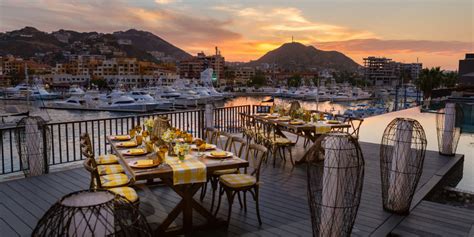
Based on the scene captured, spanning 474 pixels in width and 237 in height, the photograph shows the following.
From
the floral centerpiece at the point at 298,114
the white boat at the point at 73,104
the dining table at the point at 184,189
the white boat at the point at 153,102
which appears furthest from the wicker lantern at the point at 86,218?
the white boat at the point at 73,104

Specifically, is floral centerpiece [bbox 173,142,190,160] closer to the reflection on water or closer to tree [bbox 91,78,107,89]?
the reflection on water

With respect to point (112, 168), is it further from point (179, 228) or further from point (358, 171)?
point (358, 171)

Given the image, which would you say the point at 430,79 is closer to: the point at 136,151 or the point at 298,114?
the point at 298,114

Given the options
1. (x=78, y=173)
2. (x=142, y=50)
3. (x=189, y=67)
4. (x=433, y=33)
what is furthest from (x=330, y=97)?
(x=142, y=50)

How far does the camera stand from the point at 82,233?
1521mm

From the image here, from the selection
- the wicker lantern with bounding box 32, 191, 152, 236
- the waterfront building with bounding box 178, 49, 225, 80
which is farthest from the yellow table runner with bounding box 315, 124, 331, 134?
the waterfront building with bounding box 178, 49, 225, 80

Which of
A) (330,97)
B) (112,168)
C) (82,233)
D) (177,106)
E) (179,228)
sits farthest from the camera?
(330,97)

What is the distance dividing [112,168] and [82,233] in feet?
10.4

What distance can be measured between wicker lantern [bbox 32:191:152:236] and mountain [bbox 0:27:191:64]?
103 meters

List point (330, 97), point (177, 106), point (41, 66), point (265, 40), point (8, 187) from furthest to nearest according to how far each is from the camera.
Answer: point (41, 66) → point (330, 97) → point (177, 106) → point (265, 40) → point (8, 187)

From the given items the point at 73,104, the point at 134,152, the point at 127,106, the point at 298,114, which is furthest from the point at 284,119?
the point at 73,104

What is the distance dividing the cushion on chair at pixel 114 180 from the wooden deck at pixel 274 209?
0.49m

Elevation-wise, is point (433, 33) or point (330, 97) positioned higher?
point (433, 33)

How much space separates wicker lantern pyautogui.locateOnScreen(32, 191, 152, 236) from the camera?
4.83 feet
